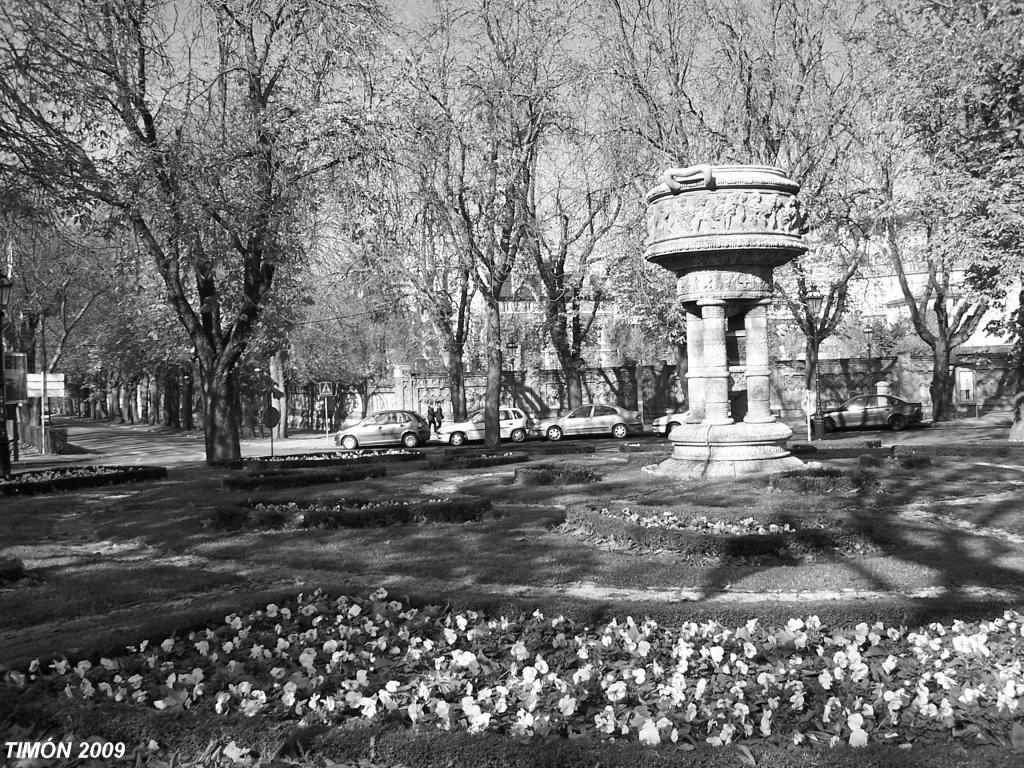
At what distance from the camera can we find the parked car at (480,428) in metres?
33.5

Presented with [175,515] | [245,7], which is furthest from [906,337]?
[175,515]

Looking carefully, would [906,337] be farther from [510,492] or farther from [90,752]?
[90,752]

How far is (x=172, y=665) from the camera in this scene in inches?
207

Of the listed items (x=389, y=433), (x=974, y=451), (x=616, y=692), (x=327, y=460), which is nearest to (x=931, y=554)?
(x=616, y=692)

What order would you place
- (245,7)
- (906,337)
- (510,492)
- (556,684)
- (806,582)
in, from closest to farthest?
(556,684) < (806,582) < (510,492) < (245,7) < (906,337)

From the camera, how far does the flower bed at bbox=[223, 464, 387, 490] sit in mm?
15688

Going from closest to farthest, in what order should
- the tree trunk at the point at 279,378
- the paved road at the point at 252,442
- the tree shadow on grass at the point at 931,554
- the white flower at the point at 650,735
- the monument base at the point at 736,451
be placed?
the white flower at the point at 650,735, the tree shadow on grass at the point at 931,554, the monument base at the point at 736,451, the paved road at the point at 252,442, the tree trunk at the point at 279,378

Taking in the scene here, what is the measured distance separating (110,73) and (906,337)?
5994cm

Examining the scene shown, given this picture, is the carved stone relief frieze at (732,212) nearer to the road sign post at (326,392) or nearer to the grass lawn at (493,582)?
the grass lawn at (493,582)

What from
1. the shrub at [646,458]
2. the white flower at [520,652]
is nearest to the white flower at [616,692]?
the white flower at [520,652]

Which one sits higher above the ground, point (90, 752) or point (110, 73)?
point (110, 73)

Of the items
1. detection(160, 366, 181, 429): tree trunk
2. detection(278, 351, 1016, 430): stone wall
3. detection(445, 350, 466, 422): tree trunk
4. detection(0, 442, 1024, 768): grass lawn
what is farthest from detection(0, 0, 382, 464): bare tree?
detection(160, 366, 181, 429): tree trunk

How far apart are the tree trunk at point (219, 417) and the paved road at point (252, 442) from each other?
13.7ft
